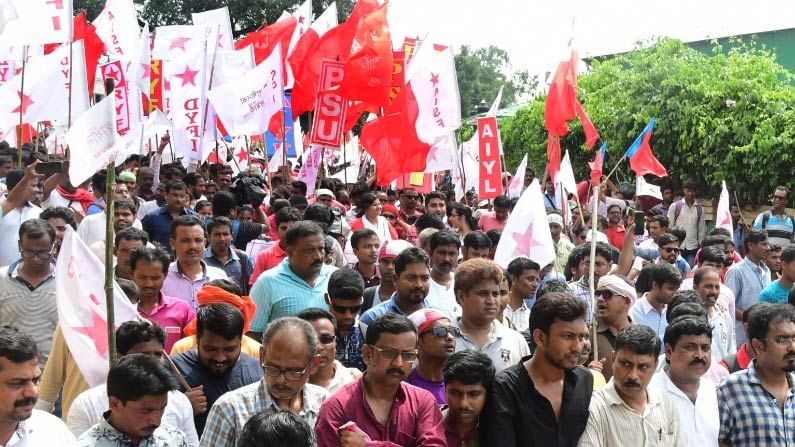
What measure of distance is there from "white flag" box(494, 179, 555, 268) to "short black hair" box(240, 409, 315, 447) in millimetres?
4215

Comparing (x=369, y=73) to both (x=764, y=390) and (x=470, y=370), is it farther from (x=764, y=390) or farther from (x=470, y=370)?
(x=470, y=370)

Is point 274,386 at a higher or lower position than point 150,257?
higher

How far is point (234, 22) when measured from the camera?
114 feet

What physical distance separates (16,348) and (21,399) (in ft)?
0.56

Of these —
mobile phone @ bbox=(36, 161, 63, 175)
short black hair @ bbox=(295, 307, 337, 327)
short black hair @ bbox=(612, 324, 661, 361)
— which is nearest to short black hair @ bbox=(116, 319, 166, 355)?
short black hair @ bbox=(295, 307, 337, 327)

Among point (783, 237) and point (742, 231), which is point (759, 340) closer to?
point (783, 237)

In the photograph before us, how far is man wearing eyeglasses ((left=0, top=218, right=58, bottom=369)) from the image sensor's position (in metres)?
5.88

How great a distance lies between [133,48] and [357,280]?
768cm

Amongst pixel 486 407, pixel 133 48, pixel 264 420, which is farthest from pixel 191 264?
pixel 133 48

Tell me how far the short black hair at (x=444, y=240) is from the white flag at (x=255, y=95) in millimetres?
5644

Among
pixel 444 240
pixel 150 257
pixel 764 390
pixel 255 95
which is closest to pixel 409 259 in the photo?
pixel 444 240

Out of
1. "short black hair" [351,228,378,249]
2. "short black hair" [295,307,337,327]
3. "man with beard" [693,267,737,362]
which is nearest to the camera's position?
"short black hair" [295,307,337,327]

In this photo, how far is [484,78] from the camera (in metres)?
66.6

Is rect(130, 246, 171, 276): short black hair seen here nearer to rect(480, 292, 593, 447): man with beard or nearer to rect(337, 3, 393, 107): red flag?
rect(480, 292, 593, 447): man with beard
